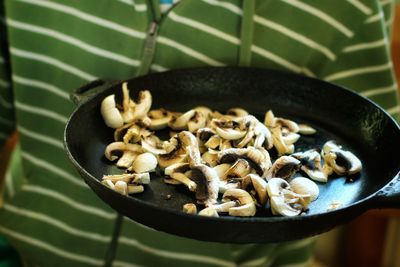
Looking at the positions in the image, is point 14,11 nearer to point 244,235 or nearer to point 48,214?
point 48,214

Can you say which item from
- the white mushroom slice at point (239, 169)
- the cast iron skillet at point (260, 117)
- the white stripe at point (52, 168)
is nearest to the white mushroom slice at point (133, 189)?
the cast iron skillet at point (260, 117)

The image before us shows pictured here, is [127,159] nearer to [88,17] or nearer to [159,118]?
[159,118]

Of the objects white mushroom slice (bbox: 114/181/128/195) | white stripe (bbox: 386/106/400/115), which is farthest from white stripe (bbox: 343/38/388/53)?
white mushroom slice (bbox: 114/181/128/195)

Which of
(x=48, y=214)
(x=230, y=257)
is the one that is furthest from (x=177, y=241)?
(x=48, y=214)

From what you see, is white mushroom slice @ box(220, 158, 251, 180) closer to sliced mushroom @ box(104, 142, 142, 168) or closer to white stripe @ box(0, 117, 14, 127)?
sliced mushroom @ box(104, 142, 142, 168)

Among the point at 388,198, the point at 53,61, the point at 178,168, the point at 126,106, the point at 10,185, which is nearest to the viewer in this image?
the point at 388,198

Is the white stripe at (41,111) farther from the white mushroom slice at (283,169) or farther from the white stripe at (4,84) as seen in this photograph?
the white mushroom slice at (283,169)

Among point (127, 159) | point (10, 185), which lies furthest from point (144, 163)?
point (10, 185)
